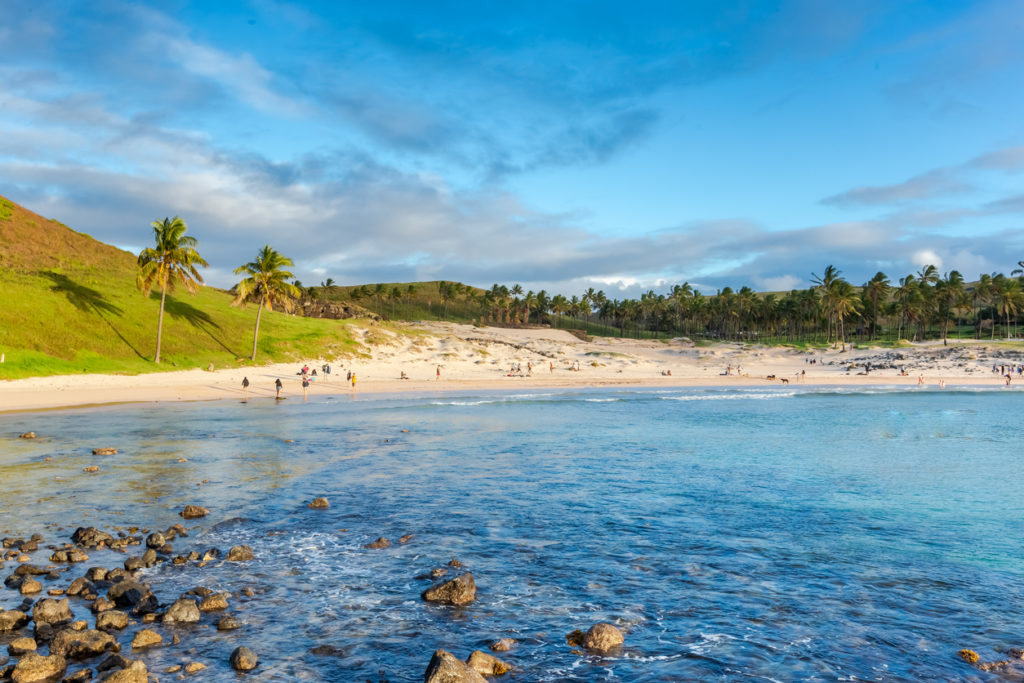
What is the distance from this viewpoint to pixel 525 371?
92562 mm

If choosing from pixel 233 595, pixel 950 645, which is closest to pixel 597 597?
pixel 950 645

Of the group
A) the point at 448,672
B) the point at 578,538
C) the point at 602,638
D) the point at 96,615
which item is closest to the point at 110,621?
the point at 96,615

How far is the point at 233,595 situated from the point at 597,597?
716 cm

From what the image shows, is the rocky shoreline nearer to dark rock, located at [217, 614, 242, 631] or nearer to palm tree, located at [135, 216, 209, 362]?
dark rock, located at [217, 614, 242, 631]

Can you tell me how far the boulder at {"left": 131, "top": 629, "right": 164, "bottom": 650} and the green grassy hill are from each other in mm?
54086

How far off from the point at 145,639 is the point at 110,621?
1.07m

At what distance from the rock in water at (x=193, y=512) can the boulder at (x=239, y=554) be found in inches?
153

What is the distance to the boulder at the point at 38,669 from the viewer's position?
26.5ft

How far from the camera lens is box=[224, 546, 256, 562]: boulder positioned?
1350 cm

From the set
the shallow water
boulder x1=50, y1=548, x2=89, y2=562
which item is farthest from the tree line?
boulder x1=50, y1=548, x2=89, y2=562

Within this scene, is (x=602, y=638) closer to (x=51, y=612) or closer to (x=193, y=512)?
(x=51, y=612)

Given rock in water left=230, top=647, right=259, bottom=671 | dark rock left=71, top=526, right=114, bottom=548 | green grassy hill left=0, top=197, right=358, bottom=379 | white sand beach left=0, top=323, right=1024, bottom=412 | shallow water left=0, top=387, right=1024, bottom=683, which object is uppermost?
green grassy hill left=0, top=197, right=358, bottom=379

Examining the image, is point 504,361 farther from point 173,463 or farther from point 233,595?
point 233,595

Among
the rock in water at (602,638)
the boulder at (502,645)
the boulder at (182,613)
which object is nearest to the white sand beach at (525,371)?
the boulder at (182,613)
